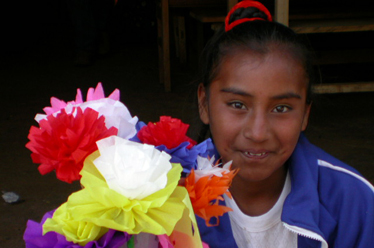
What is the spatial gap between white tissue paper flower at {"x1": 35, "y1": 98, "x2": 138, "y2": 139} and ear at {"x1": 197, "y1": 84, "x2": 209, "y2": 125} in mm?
820

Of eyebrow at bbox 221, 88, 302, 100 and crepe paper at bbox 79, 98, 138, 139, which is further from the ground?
crepe paper at bbox 79, 98, 138, 139

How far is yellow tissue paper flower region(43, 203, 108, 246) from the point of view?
34.2 inches

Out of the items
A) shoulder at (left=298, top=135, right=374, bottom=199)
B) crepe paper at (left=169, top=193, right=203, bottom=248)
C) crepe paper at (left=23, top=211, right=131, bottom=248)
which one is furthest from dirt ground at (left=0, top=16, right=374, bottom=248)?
crepe paper at (left=23, top=211, right=131, bottom=248)

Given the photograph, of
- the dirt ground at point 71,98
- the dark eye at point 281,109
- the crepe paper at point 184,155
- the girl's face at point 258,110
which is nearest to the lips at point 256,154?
the girl's face at point 258,110

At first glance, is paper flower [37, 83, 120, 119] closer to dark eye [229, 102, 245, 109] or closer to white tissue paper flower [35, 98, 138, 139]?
white tissue paper flower [35, 98, 138, 139]

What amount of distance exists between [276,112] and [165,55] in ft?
11.1

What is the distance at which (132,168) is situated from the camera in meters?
0.85

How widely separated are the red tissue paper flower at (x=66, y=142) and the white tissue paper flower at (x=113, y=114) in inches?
2.6

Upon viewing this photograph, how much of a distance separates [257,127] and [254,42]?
1.03 feet

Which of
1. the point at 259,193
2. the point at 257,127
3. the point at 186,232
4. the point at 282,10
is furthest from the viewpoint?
the point at 282,10

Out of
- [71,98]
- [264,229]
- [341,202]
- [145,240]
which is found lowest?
[71,98]

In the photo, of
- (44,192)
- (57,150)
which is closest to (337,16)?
(44,192)

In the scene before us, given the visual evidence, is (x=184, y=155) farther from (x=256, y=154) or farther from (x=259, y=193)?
(x=259, y=193)

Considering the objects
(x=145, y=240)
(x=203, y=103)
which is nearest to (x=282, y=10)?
(x=203, y=103)
